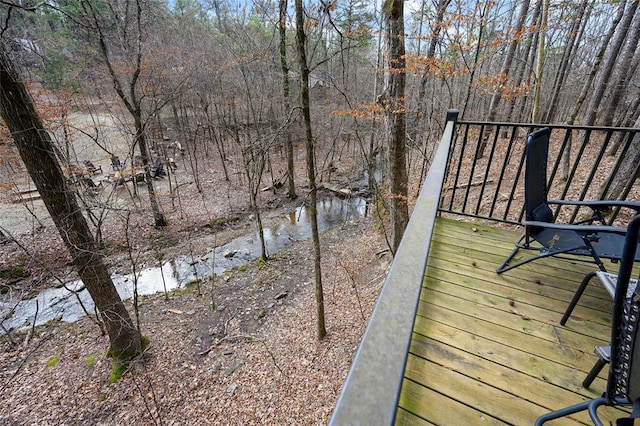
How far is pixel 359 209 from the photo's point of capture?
38.3 ft

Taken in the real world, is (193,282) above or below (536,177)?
below

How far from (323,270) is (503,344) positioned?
589 cm

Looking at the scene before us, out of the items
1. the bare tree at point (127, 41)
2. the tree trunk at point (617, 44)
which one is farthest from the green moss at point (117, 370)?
the tree trunk at point (617, 44)

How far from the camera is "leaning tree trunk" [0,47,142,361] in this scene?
3426mm

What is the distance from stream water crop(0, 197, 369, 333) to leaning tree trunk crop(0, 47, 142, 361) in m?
0.57

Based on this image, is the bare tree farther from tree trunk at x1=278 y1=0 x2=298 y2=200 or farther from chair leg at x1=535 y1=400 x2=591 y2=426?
chair leg at x1=535 y1=400 x2=591 y2=426

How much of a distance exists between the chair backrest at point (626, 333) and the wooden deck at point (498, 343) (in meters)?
0.49

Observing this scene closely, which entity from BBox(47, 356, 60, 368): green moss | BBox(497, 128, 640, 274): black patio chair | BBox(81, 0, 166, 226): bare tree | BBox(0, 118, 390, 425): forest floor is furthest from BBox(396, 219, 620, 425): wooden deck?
BBox(81, 0, 166, 226): bare tree

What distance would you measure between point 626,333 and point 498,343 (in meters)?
0.78

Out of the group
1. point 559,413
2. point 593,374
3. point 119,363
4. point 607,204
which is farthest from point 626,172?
point 119,363

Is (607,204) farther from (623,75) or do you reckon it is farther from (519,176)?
(623,75)

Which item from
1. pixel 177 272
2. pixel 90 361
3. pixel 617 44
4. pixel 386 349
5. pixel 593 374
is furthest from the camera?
pixel 177 272

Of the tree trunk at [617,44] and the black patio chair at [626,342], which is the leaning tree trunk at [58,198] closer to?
the black patio chair at [626,342]

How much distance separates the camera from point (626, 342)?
0.86 meters
